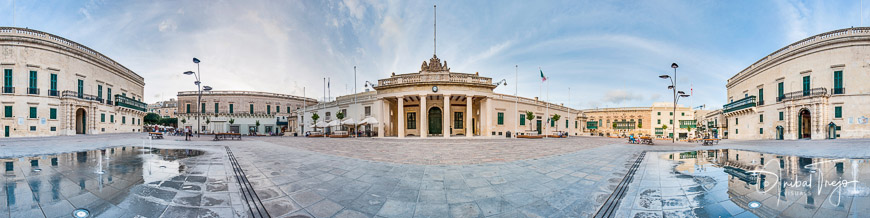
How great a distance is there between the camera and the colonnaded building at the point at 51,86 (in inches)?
910

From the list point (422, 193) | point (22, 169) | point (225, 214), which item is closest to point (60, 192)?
point (225, 214)

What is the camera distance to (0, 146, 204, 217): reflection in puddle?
12.4 feet

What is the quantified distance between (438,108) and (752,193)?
26020 millimetres

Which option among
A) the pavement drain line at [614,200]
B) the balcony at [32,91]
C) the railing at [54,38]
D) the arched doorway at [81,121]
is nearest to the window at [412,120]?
the pavement drain line at [614,200]

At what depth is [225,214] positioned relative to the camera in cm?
369

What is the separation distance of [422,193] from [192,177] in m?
4.89

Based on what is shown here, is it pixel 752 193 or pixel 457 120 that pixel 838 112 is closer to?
pixel 457 120

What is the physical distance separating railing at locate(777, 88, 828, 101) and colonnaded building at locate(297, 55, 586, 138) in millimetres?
18426

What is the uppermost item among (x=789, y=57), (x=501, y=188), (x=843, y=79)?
(x=789, y=57)

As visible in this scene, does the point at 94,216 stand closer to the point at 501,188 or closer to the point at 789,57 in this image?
the point at 501,188

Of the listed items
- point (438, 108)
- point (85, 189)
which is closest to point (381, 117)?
point (438, 108)

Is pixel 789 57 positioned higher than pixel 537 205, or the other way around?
pixel 789 57

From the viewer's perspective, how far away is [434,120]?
3036cm

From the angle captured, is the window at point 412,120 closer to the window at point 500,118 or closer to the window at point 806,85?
the window at point 500,118
